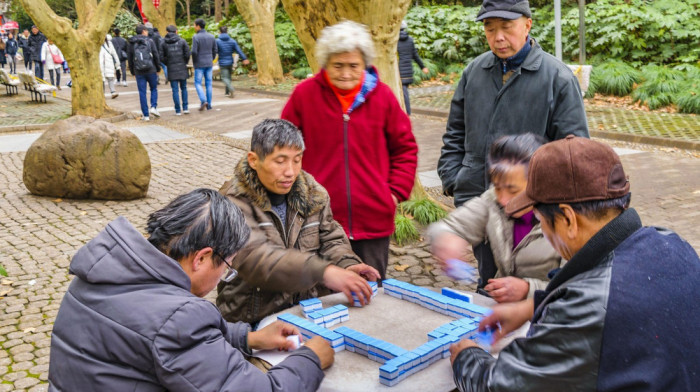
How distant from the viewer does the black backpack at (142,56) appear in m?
15.0

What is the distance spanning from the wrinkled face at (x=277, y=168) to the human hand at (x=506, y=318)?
1113mm

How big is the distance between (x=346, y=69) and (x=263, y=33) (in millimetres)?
17771

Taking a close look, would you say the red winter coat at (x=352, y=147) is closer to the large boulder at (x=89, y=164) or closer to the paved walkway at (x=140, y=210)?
the paved walkway at (x=140, y=210)

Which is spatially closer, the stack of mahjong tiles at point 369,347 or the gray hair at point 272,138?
the stack of mahjong tiles at point 369,347

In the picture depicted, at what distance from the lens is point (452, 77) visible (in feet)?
68.4

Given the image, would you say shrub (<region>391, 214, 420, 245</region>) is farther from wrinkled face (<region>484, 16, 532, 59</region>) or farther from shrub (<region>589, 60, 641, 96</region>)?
shrub (<region>589, 60, 641, 96</region>)

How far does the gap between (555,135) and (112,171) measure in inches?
249

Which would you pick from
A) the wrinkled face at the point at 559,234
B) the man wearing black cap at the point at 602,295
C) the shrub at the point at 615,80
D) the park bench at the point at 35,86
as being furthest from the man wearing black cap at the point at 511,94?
the park bench at the point at 35,86

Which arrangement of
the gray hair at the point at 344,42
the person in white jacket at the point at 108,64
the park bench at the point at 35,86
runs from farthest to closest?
the person in white jacket at the point at 108,64, the park bench at the point at 35,86, the gray hair at the point at 344,42

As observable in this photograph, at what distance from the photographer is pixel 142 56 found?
1520 centimetres

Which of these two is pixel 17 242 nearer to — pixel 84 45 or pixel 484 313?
Result: pixel 484 313

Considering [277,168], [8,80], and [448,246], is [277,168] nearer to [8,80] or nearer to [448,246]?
[448,246]

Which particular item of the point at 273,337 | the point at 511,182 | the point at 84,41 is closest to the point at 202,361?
the point at 273,337

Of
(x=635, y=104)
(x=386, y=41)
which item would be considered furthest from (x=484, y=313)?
(x=635, y=104)
